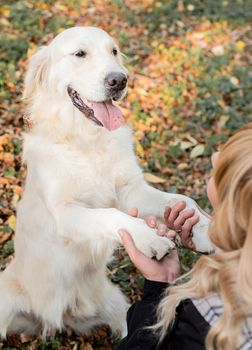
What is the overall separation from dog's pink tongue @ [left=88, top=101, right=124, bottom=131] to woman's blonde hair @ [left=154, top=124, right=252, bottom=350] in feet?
5.24

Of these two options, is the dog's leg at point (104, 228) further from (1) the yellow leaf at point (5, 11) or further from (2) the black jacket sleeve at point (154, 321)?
(1) the yellow leaf at point (5, 11)

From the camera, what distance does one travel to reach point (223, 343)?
5.47ft

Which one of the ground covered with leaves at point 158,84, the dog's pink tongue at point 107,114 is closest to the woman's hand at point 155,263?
the dog's pink tongue at point 107,114

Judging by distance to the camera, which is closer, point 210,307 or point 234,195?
point 234,195

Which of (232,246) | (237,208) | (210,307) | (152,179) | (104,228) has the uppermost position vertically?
(237,208)

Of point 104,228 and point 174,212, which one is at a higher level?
point 174,212

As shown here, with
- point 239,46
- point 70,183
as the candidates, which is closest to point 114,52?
point 70,183

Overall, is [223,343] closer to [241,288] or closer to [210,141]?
[241,288]

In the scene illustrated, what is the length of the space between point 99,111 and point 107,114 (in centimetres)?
6

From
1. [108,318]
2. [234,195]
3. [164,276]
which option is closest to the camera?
[234,195]

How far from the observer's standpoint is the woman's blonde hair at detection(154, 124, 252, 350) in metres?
1.64

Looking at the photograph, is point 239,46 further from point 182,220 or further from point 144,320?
point 144,320

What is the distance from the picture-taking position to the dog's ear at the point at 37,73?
11.4 feet

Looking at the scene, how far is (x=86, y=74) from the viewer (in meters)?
Answer: 3.35
